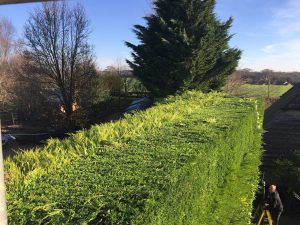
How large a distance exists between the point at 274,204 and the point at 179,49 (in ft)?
41.1

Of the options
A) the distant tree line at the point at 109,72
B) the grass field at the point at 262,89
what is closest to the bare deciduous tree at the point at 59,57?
the distant tree line at the point at 109,72

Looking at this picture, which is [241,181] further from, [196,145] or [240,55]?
[240,55]

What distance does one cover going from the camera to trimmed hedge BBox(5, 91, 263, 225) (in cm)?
272

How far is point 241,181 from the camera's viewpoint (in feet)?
24.8

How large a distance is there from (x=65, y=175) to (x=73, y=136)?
73.2 inches

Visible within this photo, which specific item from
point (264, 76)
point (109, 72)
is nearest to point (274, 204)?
point (109, 72)

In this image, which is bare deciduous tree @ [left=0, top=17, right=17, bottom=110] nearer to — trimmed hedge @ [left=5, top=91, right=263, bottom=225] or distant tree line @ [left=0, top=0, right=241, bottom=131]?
distant tree line @ [left=0, top=0, right=241, bottom=131]

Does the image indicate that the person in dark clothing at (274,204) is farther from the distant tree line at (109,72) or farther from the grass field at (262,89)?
the grass field at (262,89)

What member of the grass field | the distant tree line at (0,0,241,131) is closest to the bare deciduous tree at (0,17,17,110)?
the distant tree line at (0,0,241,131)

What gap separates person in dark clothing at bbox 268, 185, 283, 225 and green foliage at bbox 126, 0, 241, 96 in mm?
11482

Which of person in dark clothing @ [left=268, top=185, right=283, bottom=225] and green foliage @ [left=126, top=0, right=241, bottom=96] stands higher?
green foliage @ [left=126, top=0, right=241, bottom=96]

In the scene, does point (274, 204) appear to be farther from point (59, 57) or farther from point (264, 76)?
point (264, 76)

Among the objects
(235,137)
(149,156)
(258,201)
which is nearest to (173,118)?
(235,137)

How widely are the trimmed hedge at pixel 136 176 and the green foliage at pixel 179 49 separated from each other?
1373cm
